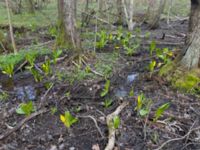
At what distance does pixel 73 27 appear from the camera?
21.2ft

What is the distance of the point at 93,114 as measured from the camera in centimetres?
433

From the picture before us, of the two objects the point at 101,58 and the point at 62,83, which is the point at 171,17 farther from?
the point at 62,83

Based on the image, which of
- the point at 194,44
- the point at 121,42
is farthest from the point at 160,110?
the point at 121,42

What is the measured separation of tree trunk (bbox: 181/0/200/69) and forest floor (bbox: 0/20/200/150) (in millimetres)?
504

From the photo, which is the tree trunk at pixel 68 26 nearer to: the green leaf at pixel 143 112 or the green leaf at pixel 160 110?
the green leaf at pixel 143 112

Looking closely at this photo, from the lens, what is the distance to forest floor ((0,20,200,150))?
3.78 m

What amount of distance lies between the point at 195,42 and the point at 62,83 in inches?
90.6

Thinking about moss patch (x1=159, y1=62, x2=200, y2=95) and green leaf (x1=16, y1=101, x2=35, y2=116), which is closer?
green leaf (x1=16, y1=101, x2=35, y2=116)

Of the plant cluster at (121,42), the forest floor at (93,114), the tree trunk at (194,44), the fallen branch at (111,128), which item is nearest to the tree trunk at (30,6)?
the plant cluster at (121,42)

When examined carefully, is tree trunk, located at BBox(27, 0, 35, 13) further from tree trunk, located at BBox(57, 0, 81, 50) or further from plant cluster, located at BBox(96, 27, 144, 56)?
Result: tree trunk, located at BBox(57, 0, 81, 50)

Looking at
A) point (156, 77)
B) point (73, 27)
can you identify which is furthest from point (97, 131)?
point (73, 27)

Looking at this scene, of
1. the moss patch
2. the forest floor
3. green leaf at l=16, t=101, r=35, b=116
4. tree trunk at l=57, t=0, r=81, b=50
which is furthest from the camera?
tree trunk at l=57, t=0, r=81, b=50

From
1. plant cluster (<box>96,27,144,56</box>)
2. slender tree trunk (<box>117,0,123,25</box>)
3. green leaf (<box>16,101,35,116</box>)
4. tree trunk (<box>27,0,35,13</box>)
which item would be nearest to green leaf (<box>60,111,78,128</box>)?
green leaf (<box>16,101,35,116</box>)

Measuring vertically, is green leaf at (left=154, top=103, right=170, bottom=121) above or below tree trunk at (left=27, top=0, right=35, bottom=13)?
above
